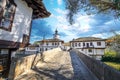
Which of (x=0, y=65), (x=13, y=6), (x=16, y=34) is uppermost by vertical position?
(x=13, y=6)

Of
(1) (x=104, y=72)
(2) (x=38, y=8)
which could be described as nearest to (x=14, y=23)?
(2) (x=38, y=8)

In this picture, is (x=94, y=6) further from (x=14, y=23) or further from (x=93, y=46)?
(x=93, y=46)

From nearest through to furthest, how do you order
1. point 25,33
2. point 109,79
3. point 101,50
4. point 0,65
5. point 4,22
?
point 109,79 → point 4,22 → point 0,65 → point 25,33 → point 101,50

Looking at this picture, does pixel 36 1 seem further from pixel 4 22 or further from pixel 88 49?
pixel 88 49

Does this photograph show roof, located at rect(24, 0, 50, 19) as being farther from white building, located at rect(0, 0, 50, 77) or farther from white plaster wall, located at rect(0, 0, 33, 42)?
white plaster wall, located at rect(0, 0, 33, 42)

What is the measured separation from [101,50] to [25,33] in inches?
2189

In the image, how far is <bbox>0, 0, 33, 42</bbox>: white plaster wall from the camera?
8.03m

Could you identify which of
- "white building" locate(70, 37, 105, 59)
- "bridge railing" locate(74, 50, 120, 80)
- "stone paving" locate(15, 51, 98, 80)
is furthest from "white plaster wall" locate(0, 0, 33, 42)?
"white building" locate(70, 37, 105, 59)

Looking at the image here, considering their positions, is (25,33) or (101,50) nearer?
(25,33)

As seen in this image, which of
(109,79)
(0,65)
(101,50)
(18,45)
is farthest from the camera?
(101,50)

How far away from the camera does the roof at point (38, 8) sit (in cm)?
955

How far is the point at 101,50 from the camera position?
200 ft

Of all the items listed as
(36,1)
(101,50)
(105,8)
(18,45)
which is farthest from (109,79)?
(101,50)

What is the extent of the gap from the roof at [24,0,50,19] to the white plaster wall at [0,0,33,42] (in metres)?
0.42
